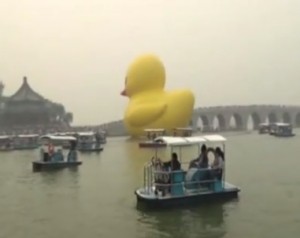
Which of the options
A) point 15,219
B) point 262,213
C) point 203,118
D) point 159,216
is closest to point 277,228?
point 262,213

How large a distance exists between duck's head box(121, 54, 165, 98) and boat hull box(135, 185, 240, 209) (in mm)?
33503

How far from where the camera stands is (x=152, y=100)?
46.7m

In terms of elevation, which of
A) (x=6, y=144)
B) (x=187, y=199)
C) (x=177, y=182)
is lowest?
(x=187, y=199)

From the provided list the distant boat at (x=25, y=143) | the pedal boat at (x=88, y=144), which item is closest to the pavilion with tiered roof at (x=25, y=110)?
the distant boat at (x=25, y=143)

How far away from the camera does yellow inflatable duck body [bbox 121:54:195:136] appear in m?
45.4

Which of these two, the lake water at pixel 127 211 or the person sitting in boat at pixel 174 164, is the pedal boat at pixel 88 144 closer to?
the lake water at pixel 127 211

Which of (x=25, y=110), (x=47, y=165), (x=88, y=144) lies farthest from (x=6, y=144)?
(x=25, y=110)

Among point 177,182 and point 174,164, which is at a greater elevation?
point 174,164

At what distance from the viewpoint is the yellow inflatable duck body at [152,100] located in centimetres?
4541

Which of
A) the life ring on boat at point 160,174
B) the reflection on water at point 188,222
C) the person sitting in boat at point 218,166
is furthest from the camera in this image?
the person sitting in boat at point 218,166

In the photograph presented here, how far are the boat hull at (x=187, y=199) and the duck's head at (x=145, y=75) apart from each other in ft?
110

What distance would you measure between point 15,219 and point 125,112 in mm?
36574

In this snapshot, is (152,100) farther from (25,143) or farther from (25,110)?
(25,110)

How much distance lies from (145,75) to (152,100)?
2.32 metres
